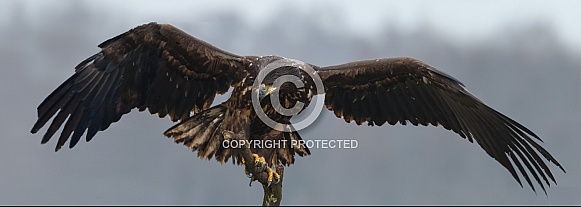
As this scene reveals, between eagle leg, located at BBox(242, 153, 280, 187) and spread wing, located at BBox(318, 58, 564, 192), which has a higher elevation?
spread wing, located at BBox(318, 58, 564, 192)

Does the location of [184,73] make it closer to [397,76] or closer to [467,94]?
A: [397,76]

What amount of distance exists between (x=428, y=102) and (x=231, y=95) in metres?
1.68

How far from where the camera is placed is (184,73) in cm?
677

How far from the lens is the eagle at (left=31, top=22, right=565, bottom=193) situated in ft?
21.2

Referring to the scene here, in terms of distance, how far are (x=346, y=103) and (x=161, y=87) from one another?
1.61 metres

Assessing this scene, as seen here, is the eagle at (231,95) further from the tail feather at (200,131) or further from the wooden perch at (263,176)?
the wooden perch at (263,176)

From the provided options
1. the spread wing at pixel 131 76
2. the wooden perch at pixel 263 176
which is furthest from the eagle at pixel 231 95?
the wooden perch at pixel 263 176

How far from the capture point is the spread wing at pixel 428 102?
6.67 meters

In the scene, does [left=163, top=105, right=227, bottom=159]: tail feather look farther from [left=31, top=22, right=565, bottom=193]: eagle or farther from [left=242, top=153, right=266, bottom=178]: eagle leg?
[left=242, top=153, right=266, bottom=178]: eagle leg

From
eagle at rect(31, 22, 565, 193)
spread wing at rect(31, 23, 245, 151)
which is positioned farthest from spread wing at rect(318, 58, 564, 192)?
spread wing at rect(31, 23, 245, 151)

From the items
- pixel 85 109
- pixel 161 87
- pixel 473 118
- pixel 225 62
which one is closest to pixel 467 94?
pixel 473 118

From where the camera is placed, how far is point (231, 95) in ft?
21.6

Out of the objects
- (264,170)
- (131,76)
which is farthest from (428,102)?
(131,76)

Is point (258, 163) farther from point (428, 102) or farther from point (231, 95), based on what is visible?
point (428, 102)
